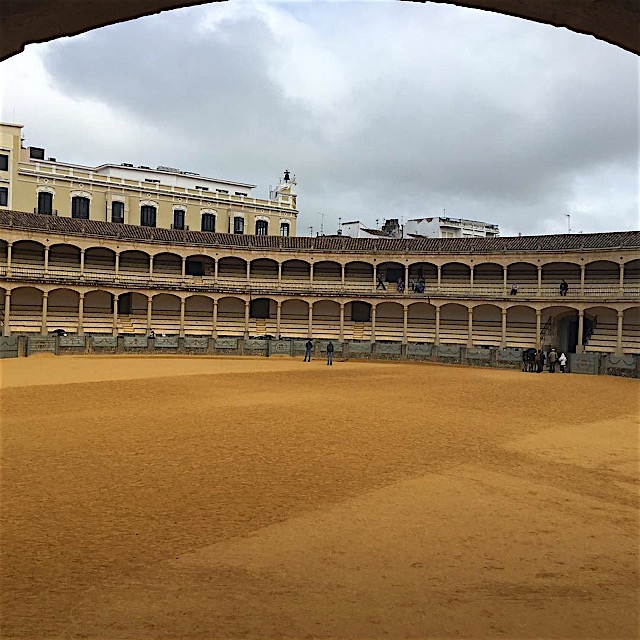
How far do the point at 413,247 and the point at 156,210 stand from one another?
20.8 m

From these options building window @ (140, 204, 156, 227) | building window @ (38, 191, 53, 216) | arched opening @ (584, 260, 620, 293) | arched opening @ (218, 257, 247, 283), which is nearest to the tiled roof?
arched opening @ (218, 257, 247, 283)

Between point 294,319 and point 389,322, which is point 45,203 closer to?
point 294,319

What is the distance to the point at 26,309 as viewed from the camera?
39.3 meters

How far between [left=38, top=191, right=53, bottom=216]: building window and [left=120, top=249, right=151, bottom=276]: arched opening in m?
6.09

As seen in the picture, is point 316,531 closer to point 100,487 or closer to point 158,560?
point 158,560

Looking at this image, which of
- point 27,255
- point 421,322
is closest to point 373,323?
point 421,322

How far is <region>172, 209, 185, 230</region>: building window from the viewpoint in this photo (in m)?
49.2

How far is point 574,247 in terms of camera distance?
126 ft

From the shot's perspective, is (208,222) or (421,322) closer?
(421,322)

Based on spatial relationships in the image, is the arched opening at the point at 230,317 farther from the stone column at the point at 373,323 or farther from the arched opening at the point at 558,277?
the arched opening at the point at 558,277

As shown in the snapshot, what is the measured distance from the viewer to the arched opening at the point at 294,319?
145ft

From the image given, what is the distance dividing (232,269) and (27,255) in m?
14.3

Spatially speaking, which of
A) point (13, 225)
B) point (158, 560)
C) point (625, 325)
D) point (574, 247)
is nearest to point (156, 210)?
point (13, 225)

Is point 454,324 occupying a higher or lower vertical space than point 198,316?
lower
